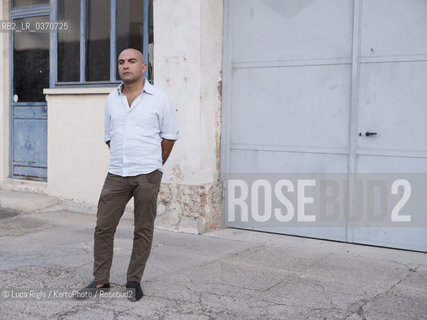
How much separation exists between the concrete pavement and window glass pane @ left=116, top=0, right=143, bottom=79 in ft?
7.86

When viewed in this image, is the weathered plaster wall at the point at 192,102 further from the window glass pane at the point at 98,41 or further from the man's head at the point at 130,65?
the man's head at the point at 130,65

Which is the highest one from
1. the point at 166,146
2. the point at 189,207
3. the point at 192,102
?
the point at 192,102

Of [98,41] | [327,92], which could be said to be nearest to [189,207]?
[327,92]

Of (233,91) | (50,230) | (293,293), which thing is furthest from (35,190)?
(293,293)

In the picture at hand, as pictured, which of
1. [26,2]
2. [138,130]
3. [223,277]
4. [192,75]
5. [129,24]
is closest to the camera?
[138,130]

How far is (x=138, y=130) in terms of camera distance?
4.25 meters

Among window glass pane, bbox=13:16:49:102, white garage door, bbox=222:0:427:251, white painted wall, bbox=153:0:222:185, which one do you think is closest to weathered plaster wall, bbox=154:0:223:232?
white painted wall, bbox=153:0:222:185

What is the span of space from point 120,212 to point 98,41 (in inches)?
165

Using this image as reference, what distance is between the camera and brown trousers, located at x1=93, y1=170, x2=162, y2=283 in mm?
4285

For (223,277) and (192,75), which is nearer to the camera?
(223,277)

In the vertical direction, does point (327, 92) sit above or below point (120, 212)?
above

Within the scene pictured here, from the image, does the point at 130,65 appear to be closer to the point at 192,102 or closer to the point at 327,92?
the point at 192,102

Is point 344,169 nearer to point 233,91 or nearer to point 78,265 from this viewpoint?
point 233,91

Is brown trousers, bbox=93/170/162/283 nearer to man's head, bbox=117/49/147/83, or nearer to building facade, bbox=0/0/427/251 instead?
man's head, bbox=117/49/147/83
